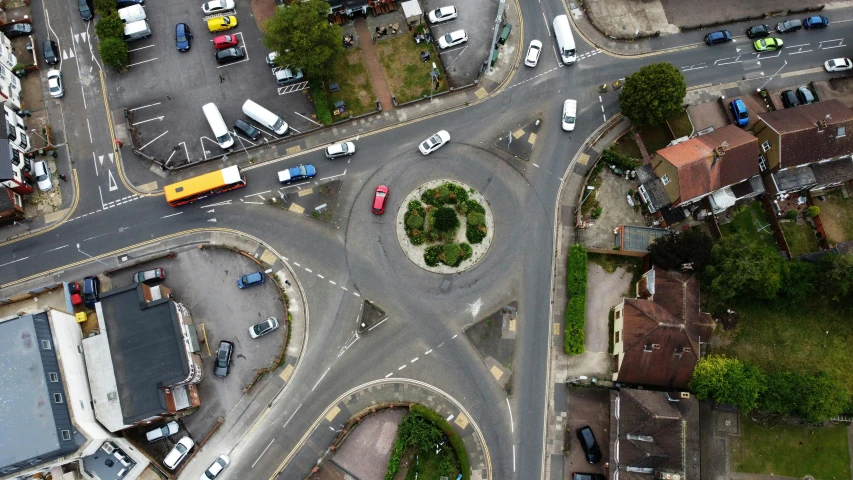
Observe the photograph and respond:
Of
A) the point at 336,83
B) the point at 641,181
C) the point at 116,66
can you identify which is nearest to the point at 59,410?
the point at 116,66

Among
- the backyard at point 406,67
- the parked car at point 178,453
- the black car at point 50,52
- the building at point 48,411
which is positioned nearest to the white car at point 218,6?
the black car at point 50,52

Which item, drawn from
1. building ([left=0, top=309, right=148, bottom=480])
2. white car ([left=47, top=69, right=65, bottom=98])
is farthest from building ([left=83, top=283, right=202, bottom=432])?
white car ([left=47, top=69, right=65, bottom=98])

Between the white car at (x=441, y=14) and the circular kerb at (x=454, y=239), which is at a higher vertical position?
the white car at (x=441, y=14)

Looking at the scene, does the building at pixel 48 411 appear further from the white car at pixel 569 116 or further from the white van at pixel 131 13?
the white car at pixel 569 116

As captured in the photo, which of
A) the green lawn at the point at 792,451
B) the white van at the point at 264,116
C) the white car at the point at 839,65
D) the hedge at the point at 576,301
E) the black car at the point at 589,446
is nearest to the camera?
the black car at the point at 589,446

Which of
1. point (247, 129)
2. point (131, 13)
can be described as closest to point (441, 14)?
point (247, 129)

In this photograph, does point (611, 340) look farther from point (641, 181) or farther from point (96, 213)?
point (96, 213)
